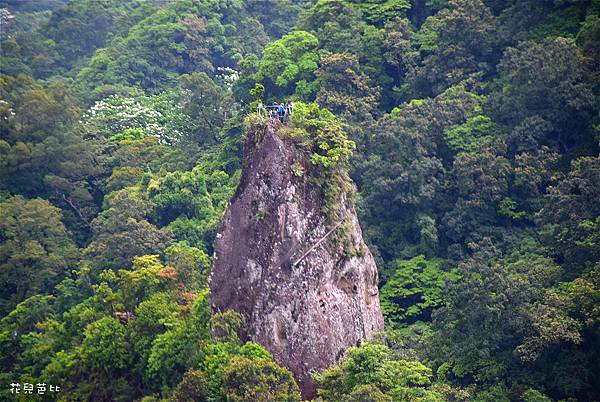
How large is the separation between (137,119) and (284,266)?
22.5m

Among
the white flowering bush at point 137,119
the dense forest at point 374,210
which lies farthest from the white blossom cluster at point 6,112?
the white flowering bush at point 137,119

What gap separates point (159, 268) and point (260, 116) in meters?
5.91

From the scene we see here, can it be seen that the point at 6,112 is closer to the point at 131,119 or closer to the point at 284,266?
the point at 131,119

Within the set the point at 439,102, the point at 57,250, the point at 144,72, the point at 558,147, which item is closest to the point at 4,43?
Answer: the point at 144,72

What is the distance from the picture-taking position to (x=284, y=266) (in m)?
19.1

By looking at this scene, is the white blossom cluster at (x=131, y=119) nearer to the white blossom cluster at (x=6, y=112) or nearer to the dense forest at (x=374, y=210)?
the dense forest at (x=374, y=210)

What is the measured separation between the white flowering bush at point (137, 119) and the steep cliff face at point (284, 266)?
55.0 ft

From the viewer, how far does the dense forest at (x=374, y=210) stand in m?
19.8

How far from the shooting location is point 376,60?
3303 cm

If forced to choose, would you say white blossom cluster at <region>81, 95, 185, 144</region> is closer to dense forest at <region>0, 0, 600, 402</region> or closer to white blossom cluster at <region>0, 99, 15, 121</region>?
dense forest at <region>0, 0, 600, 402</region>

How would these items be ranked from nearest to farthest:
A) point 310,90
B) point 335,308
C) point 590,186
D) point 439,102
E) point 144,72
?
point 335,308 → point 590,186 → point 439,102 → point 310,90 → point 144,72

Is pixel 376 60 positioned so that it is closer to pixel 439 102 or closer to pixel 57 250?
pixel 439 102

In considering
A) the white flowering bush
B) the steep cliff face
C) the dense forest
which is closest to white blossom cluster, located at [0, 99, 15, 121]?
the dense forest

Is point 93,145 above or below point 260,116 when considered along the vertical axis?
above
